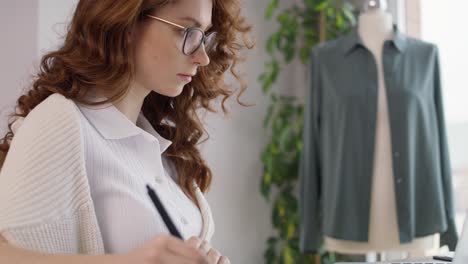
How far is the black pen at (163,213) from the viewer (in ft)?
3.56

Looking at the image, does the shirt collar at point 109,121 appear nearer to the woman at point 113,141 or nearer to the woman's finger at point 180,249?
the woman at point 113,141

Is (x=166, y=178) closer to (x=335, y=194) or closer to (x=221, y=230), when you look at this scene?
(x=335, y=194)

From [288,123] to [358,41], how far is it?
0.86m

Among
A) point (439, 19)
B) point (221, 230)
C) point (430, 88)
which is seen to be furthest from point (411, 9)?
A: point (221, 230)

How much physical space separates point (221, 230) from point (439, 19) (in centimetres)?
164

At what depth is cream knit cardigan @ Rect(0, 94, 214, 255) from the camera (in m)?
0.96

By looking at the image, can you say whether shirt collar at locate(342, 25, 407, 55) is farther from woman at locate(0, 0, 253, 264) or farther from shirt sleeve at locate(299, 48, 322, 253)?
woman at locate(0, 0, 253, 264)

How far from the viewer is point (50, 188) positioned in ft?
3.24

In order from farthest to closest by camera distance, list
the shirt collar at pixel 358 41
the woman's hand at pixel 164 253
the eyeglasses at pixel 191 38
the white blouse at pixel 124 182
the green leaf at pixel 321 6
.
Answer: the green leaf at pixel 321 6
the shirt collar at pixel 358 41
the eyeglasses at pixel 191 38
the white blouse at pixel 124 182
the woman's hand at pixel 164 253

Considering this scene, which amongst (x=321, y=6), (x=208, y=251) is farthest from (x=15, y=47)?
(x=321, y=6)

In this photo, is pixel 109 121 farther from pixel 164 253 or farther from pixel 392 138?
pixel 392 138

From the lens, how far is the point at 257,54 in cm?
361

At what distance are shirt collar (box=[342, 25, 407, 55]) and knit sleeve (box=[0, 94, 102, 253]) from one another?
73.4 inches

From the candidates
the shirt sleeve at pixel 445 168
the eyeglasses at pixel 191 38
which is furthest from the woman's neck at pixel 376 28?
the eyeglasses at pixel 191 38
